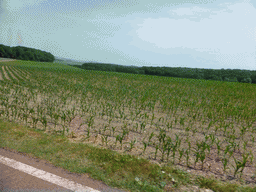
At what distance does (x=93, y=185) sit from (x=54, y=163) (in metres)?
0.94

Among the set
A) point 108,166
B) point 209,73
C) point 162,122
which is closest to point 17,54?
point 209,73

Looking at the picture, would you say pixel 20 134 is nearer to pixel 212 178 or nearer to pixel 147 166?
pixel 147 166

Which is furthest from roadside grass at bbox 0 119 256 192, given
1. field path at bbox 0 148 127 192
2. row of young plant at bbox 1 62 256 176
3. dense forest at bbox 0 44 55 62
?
dense forest at bbox 0 44 55 62

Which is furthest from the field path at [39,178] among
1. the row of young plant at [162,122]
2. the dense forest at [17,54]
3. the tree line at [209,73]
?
the dense forest at [17,54]

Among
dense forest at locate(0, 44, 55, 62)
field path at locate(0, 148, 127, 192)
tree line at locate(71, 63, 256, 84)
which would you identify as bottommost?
field path at locate(0, 148, 127, 192)

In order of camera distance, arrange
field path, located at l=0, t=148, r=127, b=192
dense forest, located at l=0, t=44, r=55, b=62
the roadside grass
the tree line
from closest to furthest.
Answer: field path, located at l=0, t=148, r=127, b=192, the roadside grass, the tree line, dense forest, located at l=0, t=44, r=55, b=62

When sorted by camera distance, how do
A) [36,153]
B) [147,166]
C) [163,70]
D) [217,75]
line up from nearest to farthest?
[147,166]
[36,153]
[217,75]
[163,70]

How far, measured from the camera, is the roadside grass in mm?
2799

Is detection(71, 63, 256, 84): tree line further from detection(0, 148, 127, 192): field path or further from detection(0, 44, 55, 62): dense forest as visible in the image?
detection(0, 44, 55, 62): dense forest

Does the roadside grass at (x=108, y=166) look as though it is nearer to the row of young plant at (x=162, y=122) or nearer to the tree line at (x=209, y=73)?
the row of young plant at (x=162, y=122)

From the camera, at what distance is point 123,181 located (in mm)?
2799

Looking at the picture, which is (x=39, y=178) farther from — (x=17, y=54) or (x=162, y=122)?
(x=17, y=54)

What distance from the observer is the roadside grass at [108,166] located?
2799mm

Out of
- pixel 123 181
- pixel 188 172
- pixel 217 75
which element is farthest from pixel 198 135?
pixel 217 75
